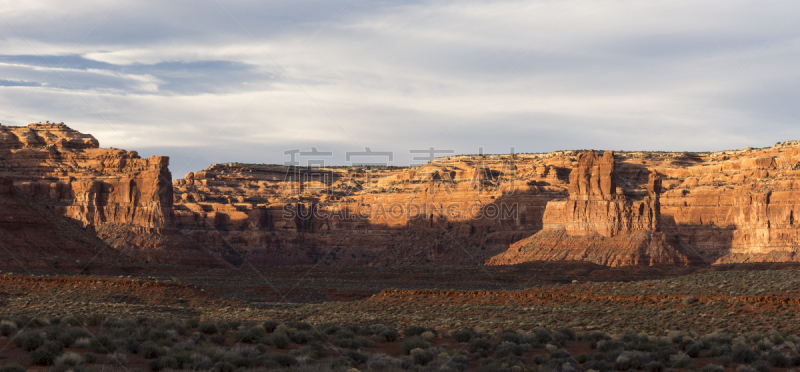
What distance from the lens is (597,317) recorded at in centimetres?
3509

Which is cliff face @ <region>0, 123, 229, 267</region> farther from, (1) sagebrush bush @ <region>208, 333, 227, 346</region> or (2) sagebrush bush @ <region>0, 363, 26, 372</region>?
(2) sagebrush bush @ <region>0, 363, 26, 372</region>

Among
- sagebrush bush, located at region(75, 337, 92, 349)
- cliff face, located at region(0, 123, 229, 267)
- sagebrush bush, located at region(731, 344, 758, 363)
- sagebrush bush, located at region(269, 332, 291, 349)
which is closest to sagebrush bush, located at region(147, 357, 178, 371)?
sagebrush bush, located at region(75, 337, 92, 349)

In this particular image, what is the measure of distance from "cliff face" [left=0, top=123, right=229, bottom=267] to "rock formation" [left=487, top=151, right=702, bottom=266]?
42.6 meters

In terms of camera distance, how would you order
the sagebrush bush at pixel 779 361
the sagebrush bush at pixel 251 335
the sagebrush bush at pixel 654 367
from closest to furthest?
the sagebrush bush at pixel 654 367
the sagebrush bush at pixel 779 361
the sagebrush bush at pixel 251 335

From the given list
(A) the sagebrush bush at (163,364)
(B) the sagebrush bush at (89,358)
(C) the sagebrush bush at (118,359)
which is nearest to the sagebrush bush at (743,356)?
(A) the sagebrush bush at (163,364)

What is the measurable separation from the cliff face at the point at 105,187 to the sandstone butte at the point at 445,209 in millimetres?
189

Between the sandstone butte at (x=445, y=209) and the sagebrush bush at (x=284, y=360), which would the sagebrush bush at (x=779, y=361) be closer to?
the sagebrush bush at (x=284, y=360)

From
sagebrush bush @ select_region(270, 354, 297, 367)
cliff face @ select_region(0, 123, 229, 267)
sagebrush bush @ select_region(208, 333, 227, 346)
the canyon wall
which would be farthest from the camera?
the canyon wall

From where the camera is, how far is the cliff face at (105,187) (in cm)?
9969

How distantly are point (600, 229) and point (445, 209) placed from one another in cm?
3603

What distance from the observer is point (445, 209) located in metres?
116

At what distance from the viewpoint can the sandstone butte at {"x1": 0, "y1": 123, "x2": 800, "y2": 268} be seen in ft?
277

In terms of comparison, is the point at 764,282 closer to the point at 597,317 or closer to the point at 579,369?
the point at 597,317

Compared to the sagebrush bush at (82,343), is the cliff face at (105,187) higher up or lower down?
higher up
